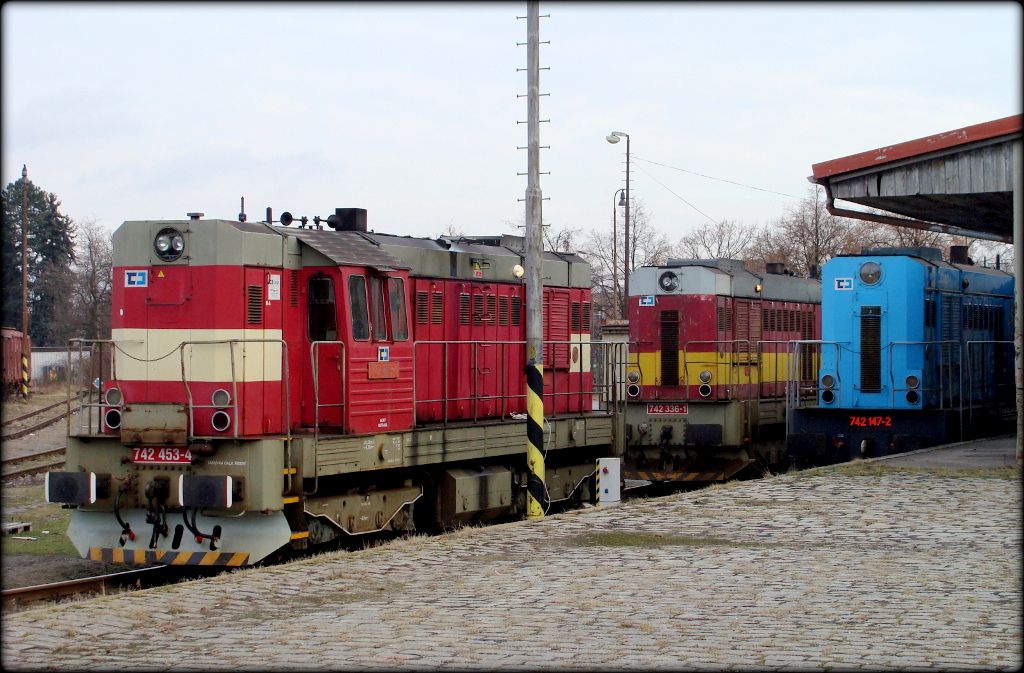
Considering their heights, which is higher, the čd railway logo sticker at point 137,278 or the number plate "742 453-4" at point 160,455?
the čd railway logo sticker at point 137,278

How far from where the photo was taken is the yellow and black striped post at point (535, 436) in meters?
14.8

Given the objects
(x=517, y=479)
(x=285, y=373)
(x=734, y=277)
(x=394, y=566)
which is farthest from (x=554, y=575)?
(x=734, y=277)

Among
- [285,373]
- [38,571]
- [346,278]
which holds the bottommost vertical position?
[38,571]

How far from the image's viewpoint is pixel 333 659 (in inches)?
269

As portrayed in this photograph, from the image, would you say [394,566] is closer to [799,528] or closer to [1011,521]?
[799,528]

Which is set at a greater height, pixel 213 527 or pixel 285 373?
pixel 285 373

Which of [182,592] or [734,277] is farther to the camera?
[734,277]

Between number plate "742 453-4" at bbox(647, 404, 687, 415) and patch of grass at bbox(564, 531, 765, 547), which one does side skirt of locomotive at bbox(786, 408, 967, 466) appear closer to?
number plate "742 453-4" at bbox(647, 404, 687, 415)

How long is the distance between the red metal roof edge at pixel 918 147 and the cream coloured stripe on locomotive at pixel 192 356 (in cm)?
916

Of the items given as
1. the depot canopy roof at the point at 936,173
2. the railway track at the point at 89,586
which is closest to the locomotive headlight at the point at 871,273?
the depot canopy roof at the point at 936,173

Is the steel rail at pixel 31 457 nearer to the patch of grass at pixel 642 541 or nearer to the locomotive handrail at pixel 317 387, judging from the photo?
the locomotive handrail at pixel 317 387

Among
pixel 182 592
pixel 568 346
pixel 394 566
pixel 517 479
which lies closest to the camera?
pixel 182 592

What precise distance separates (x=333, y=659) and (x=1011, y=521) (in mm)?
8009

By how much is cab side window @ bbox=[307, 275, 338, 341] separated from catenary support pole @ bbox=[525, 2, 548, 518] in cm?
291
